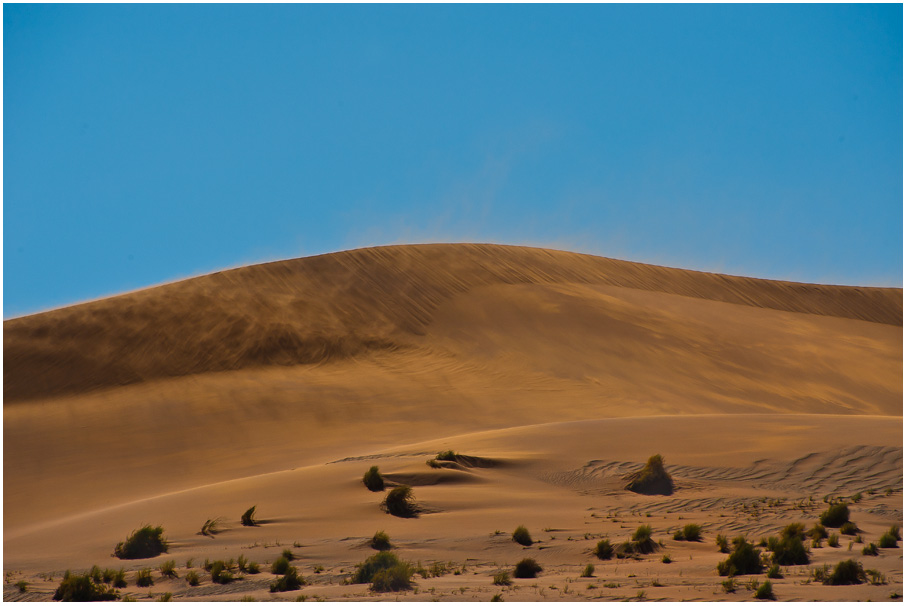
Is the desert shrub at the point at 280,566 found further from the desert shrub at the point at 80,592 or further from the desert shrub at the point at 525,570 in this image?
the desert shrub at the point at 525,570

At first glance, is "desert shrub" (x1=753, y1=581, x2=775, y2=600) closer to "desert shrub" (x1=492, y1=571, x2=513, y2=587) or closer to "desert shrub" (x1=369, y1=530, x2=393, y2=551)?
"desert shrub" (x1=492, y1=571, x2=513, y2=587)

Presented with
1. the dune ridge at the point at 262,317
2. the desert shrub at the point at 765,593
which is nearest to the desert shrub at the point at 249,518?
the desert shrub at the point at 765,593

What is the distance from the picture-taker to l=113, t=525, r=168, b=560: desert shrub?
11508 millimetres

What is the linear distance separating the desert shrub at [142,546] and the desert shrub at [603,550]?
6227 millimetres

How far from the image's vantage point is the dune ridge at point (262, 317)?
31.0 meters

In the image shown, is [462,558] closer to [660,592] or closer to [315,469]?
[660,592]

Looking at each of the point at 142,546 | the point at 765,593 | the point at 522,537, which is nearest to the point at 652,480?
the point at 522,537

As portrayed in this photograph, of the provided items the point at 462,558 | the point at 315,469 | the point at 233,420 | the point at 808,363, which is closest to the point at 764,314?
the point at 808,363

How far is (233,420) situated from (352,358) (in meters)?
8.21

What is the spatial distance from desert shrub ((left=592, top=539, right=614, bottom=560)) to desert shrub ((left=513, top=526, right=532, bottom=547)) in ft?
3.09

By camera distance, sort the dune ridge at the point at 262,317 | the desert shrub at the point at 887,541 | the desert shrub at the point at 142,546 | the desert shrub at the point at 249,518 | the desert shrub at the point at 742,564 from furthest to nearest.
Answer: the dune ridge at the point at 262,317
the desert shrub at the point at 249,518
the desert shrub at the point at 142,546
the desert shrub at the point at 887,541
the desert shrub at the point at 742,564

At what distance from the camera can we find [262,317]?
3547 centimetres

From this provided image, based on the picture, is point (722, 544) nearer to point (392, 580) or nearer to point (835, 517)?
point (835, 517)

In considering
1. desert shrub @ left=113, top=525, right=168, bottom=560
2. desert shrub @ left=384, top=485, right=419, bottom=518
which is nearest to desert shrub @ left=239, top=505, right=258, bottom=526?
desert shrub @ left=113, top=525, right=168, bottom=560
